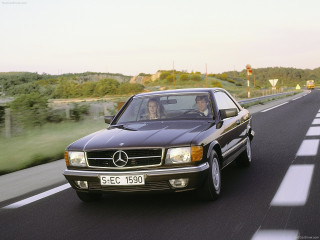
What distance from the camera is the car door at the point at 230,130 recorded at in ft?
19.2

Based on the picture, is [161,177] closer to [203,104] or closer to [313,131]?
[203,104]

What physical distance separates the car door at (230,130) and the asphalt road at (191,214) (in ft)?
1.38

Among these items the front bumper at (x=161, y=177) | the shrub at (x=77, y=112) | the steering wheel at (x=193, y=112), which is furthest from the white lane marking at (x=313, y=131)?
the shrub at (x=77, y=112)

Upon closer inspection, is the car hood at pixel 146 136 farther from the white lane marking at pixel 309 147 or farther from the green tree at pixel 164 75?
the green tree at pixel 164 75

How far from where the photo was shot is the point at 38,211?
201 inches

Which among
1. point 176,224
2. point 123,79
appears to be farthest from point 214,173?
point 123,79

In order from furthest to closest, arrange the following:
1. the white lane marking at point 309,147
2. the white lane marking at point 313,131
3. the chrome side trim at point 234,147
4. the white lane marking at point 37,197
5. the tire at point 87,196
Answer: the white lane marking at point 313,131, the white lane marking at point 309,147, the chrome side trim at point 234,147, the white lane marking at point 37,197, the tire at point 87,196

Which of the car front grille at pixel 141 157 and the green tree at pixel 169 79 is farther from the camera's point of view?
the green tree at pixel 169 79

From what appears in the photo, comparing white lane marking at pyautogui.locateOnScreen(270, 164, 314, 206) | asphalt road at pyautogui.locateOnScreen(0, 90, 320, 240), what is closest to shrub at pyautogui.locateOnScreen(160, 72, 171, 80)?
white lane marking at pyautogui.locateOnScreen(270, 164, 314, 206)

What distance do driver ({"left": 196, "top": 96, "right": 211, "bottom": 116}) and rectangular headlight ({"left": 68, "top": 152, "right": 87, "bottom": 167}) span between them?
1.89 metres

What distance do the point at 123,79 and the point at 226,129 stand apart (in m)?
153

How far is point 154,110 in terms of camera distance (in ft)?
20.3

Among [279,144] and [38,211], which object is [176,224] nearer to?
[38,211]

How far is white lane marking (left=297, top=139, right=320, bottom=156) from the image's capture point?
8273 millimetres
